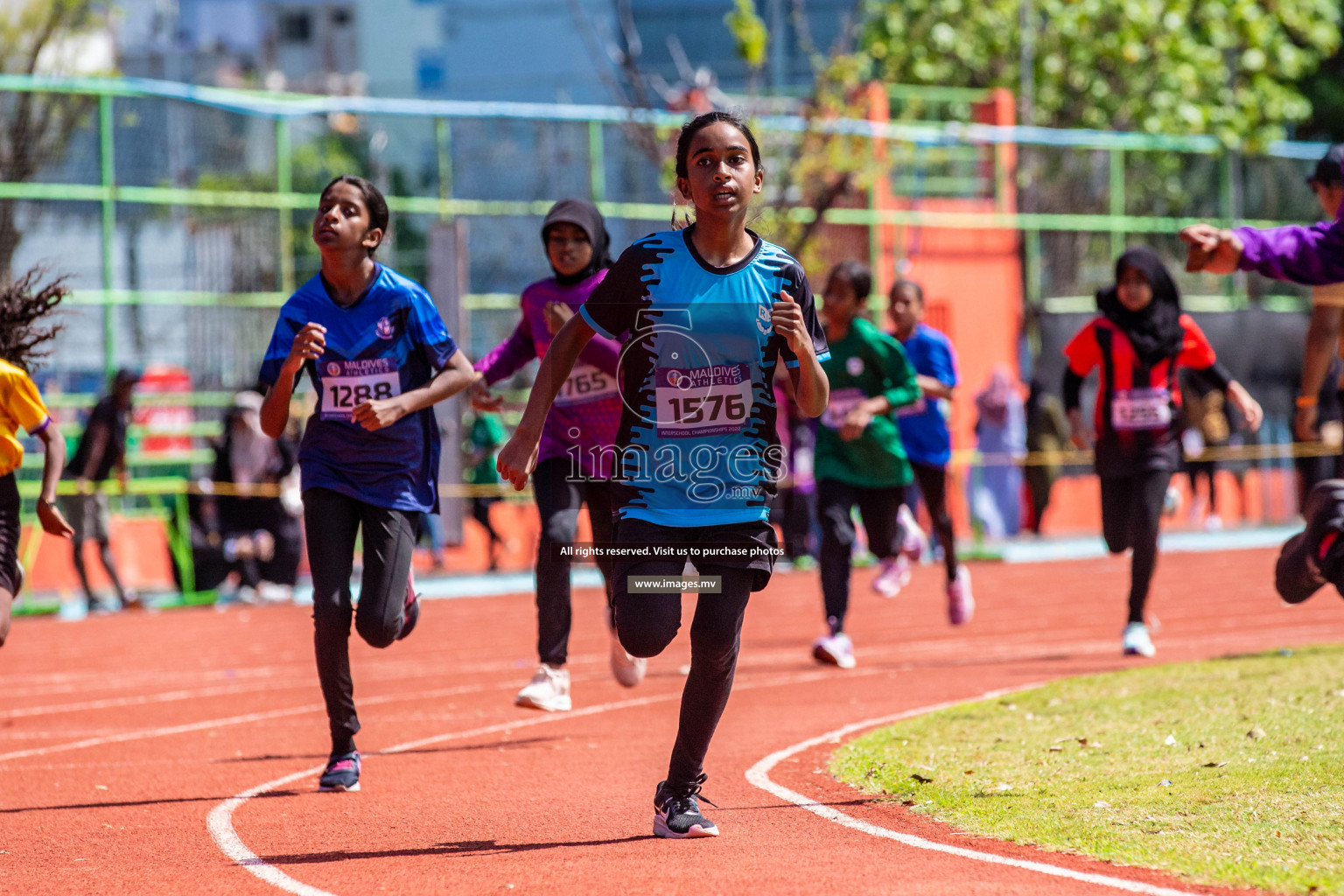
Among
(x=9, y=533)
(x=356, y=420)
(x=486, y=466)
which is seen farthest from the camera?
(x=486, y=466)

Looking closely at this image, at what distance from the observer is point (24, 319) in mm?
7754

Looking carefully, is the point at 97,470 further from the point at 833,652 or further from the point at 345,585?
the point at 345,585

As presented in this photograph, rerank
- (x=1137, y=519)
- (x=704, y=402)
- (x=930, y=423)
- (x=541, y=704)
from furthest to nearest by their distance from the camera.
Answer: (x=930, y=423) → (x=1137, y=519) → (x=541, y=704) → (x=704, y=402)

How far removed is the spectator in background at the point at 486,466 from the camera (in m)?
20.1

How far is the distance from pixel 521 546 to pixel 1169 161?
11678mm

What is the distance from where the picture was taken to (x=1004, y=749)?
287 inches

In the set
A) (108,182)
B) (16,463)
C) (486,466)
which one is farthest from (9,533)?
Result: (108,182)

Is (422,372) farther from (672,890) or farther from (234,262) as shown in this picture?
(234,262)

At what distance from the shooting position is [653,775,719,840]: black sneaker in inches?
225

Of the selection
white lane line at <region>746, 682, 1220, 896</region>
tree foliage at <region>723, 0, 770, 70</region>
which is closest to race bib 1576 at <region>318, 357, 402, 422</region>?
white lane line at <region>746, 682, 1220, 896</region>

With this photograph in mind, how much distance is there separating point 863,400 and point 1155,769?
14.4 ft

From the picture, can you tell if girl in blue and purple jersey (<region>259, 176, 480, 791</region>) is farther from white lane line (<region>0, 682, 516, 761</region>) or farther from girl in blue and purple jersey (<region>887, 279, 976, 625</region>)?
girl in blue and purple jersey (<region>887, 279, 976, 625</region>)

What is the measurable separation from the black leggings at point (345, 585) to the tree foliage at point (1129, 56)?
79.3 ft

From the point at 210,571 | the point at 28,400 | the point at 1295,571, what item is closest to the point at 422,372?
the point at 28,400
